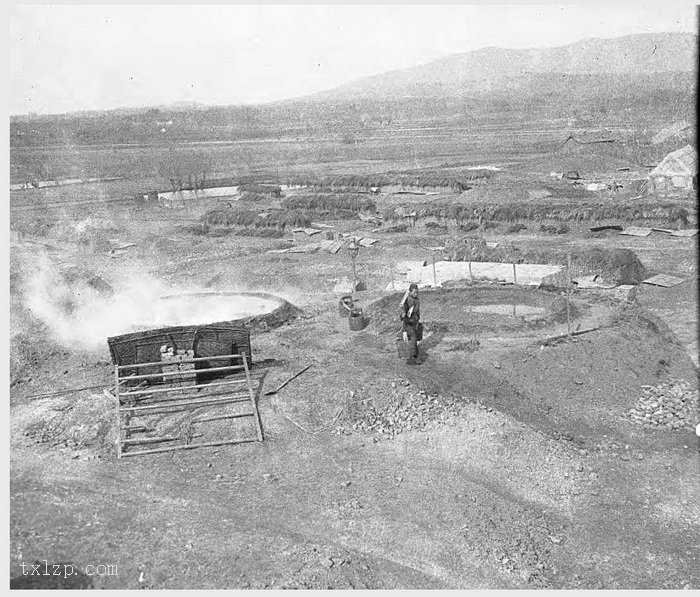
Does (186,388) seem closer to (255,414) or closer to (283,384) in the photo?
(255,414)

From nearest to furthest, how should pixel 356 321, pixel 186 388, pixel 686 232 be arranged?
pixel 186 388 → pixel 356 321 → pixel 686 232

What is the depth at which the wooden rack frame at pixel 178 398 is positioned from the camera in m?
10.6

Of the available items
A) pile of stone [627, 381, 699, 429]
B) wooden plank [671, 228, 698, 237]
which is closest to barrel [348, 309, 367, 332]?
pile of stone [627, 381, 699, 429]

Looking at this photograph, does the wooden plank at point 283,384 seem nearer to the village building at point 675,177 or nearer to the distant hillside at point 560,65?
the village building at point 675,177

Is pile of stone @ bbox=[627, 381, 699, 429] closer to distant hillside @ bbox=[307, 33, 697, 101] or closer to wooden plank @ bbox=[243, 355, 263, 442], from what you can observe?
wooden plank @ bbox=[243, 355, 263, 442]

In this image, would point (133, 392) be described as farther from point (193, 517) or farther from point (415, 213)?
point (415, 213)

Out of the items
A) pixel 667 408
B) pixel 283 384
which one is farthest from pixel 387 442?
pixel 667 408

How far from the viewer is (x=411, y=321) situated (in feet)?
43.0

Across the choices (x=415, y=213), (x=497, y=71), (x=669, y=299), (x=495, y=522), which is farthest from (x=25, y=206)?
(x=497, y=71)

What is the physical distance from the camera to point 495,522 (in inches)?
354

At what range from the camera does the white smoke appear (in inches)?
615

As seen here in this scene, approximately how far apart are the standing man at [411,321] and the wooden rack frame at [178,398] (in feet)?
9.61

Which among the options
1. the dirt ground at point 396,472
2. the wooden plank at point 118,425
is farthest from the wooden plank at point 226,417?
the wooden plank at point 118,425

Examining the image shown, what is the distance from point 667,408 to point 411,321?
4.50 metres
